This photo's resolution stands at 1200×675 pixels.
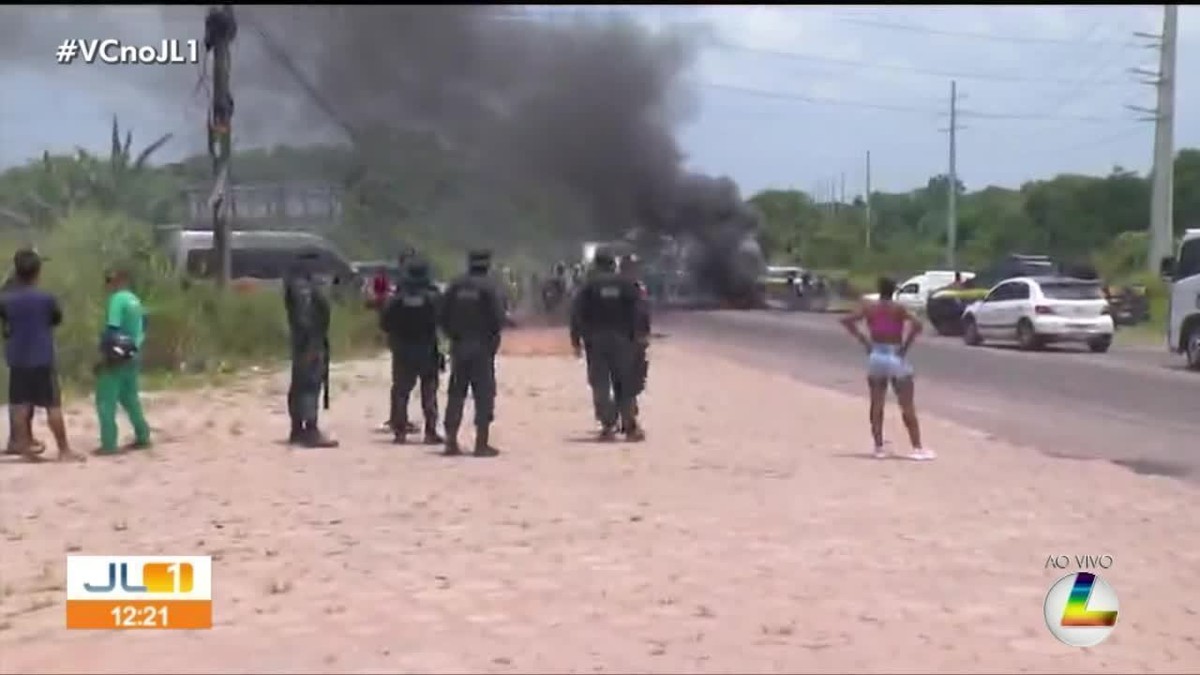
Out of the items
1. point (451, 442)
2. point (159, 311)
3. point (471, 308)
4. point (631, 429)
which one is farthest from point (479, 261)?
point (159, 311)

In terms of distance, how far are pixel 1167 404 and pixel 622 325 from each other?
775 centimetres

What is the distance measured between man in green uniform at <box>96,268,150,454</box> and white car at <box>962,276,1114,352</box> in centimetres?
1990

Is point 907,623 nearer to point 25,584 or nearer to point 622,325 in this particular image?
point 25,584

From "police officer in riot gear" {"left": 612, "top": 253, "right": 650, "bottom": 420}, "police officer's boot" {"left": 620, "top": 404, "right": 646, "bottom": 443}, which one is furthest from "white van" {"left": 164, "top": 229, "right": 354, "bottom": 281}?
"police officer's boot" {"left": 620, "top": 404, "right": 646, "bottom": 443}

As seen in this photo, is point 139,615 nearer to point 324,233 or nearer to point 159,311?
point 159,311

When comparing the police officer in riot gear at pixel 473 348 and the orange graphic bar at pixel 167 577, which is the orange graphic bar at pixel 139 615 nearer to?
the orange graphic bar at pixel 167 577

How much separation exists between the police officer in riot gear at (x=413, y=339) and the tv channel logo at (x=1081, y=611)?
666cm

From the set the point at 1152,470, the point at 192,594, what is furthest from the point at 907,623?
the point at 1152,470

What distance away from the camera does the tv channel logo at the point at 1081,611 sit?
659 centimetres

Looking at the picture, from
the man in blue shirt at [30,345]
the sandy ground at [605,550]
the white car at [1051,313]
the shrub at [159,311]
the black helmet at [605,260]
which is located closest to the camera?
the sandy ground at [605,550]

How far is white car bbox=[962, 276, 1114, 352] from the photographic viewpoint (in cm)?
2928

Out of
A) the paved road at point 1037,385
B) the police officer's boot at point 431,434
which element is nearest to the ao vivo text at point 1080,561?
the paved road at point 1037,385

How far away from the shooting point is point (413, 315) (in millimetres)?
13062

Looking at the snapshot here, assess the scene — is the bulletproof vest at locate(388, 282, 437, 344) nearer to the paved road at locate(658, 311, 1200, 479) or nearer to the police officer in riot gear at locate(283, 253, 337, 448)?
the police officer in riot gear at locate(283, 253, 337, 448)
